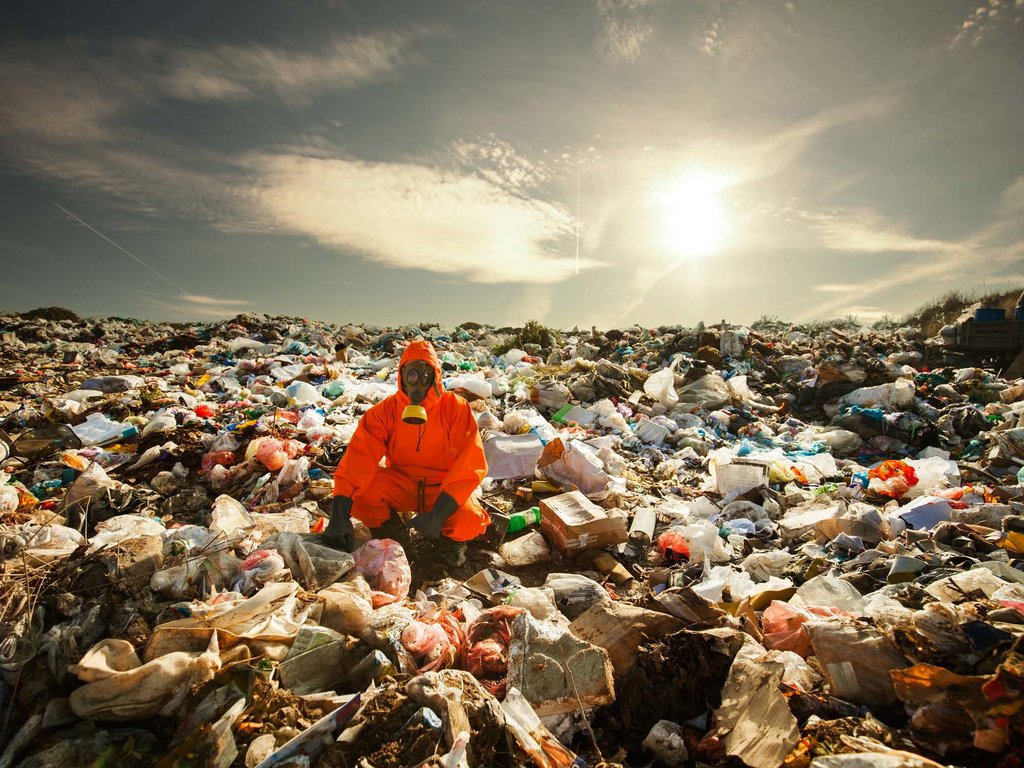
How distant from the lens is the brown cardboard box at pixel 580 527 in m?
3.41

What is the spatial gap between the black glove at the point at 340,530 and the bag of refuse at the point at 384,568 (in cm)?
10

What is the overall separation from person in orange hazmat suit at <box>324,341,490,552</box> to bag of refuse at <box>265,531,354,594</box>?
34 cm

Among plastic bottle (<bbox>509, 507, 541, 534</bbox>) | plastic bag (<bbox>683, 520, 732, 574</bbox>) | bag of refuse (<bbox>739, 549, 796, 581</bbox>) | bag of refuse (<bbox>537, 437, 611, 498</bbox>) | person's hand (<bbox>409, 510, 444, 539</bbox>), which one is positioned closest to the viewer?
person's hand (<bbox>409, 510, 444, 539</bbox>)

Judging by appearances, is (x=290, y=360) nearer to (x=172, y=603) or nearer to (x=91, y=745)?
(x=172, y=603)

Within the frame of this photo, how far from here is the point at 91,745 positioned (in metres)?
1.49

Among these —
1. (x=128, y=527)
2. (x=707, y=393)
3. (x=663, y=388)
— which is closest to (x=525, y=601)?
(x=128, y=527)

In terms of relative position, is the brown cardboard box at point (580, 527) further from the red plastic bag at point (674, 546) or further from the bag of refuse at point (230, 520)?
the bag of refuse at point (230, 520)

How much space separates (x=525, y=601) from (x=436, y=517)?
2.68 ft

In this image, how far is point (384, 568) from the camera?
2652 millimetres

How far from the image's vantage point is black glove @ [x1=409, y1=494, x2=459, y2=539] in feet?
9.80

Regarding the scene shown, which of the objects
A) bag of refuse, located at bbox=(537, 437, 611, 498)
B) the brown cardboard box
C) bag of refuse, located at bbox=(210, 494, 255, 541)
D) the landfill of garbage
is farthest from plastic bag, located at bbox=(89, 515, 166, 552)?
bag of refuse, located at bbox=(537, 437, 611, 498)

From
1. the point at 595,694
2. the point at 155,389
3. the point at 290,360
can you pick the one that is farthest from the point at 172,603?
the point at 290,360

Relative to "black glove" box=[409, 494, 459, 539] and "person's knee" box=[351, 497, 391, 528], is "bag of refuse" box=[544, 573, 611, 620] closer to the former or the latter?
"black glove" box=[409, 494, 459, 539]

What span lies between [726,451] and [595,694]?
4104 mm
